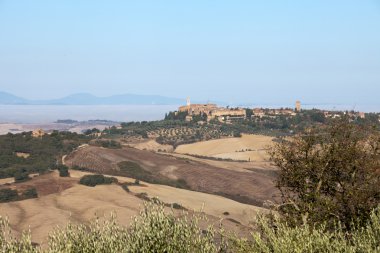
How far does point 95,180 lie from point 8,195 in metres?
14.6

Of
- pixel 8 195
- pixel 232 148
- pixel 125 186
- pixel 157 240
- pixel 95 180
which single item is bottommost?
pixel 232 148

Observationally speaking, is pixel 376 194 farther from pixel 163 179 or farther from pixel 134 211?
pixel 163 179

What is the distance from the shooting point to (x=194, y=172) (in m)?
96.7

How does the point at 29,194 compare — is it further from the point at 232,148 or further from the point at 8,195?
the point at 232,148

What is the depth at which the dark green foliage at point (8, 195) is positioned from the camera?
2757 inches

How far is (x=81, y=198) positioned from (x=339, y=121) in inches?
1799

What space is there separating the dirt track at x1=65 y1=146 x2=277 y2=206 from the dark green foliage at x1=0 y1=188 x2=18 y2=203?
23.8 meters

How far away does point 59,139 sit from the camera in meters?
124

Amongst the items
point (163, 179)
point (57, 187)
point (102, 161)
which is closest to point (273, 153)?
point (57, 187)

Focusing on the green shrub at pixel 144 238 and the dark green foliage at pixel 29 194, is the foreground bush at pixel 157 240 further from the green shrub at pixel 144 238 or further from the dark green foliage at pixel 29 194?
the dark green foliage at pixel 29 194

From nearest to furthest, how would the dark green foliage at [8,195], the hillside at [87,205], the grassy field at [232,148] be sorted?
the hillside at [87,205]
the dark green foliage at [8,195]
the grassy field at [232,148]

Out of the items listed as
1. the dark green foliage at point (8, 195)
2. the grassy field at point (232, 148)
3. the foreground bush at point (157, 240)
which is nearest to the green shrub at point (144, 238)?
the foreground bush at point (157, 240)

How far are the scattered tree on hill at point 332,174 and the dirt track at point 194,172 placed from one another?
45.0 m

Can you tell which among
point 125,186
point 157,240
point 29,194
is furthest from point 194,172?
point 157,240
